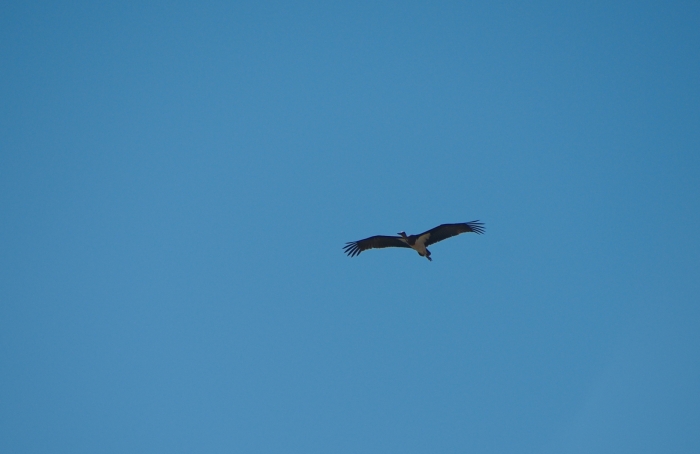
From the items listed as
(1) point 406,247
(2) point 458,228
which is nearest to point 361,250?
(1) point 406,247

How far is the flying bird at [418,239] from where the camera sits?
28.7 m

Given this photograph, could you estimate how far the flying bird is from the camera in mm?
28731

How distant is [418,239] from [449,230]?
126 centimetres

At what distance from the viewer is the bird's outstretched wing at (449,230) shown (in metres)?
28.5

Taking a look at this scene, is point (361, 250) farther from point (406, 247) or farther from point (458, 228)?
Answer: point (458, 228)

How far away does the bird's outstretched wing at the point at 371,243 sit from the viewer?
98.5 ft

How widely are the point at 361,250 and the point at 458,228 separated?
407cm

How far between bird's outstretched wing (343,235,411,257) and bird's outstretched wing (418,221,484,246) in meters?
1.21

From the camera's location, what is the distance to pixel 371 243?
30188 millimetres

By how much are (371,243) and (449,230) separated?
10.8 ft

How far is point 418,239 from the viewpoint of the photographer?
95.5 feet

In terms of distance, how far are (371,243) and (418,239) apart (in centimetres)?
213

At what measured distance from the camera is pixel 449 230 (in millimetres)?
29016

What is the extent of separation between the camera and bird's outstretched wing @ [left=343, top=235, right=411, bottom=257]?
1182 inches
